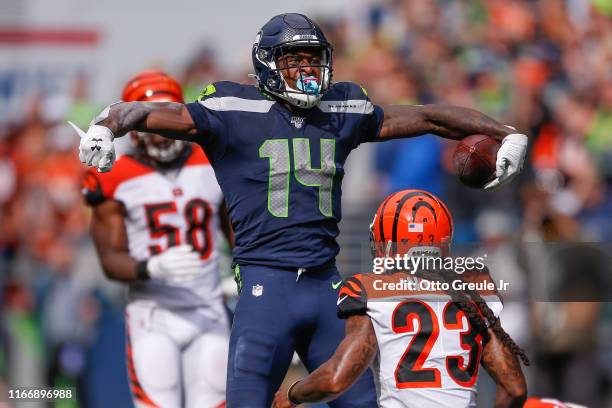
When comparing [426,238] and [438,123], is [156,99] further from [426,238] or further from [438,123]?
[426,238]

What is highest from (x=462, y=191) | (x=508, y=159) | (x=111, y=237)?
(x=462, y=191)

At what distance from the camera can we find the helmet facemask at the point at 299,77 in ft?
16.8

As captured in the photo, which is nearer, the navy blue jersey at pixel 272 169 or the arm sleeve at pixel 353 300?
the arm sleeve at pixel 353 300

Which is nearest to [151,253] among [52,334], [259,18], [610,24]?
[52,334]

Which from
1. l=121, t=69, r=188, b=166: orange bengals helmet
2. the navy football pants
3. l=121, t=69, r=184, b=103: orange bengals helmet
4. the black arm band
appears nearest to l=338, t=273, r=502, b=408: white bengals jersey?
the navy football pants

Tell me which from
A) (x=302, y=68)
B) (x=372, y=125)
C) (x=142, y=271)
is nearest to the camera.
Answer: (x=302, y=68)

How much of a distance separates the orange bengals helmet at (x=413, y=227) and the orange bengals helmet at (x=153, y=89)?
1.99 metres

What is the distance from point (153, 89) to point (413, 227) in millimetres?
2198

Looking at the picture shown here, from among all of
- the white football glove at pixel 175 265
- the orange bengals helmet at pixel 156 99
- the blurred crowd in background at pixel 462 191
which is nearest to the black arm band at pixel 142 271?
the white football glove at pixel 175 265

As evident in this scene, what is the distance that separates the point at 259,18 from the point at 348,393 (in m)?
10.8

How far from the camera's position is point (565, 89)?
34.5ft

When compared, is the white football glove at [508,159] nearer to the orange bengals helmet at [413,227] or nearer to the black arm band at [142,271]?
the orange bengals helmet at [413,227]

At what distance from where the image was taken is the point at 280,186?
16.9 feet

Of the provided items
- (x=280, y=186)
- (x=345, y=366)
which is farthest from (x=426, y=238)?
(x=280, y=186)
